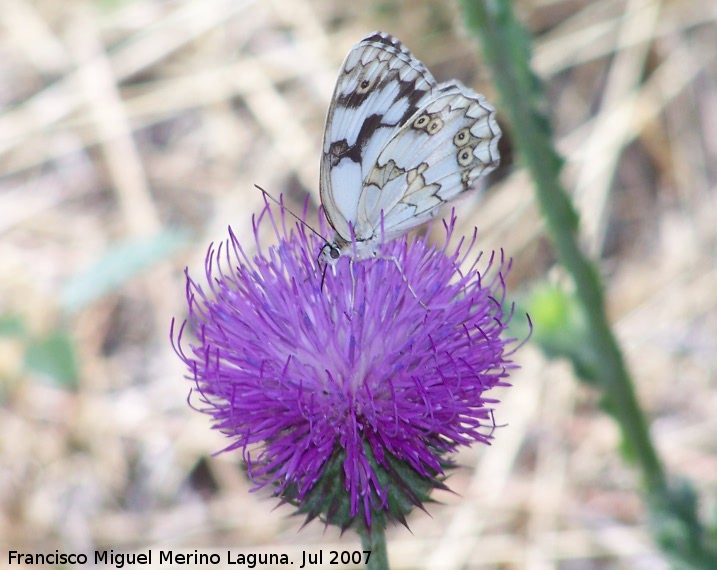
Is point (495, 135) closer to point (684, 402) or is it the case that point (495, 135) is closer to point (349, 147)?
point (349, 147)

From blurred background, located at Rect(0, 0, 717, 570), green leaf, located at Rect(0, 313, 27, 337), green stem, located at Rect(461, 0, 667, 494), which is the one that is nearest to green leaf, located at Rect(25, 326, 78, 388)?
blurred background, located at Rect(0, 0, 717, 570)

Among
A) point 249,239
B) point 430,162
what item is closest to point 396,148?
point 430,162

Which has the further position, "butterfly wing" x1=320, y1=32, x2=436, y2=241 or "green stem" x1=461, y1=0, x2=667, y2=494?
"green stem" x1=461, y1=0, x2=667, y2=494

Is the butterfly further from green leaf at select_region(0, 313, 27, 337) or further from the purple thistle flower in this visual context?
green leaf at select_region(0, 313, 27, 337)

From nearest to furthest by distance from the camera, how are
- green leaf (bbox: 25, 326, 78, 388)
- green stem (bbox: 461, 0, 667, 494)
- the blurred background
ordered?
green stem (bbox: 461, 0, 667, 494)
green leaf (bbox: 25, 326, 78, 388)
the blurred background

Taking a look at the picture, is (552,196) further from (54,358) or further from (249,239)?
(249,239)
